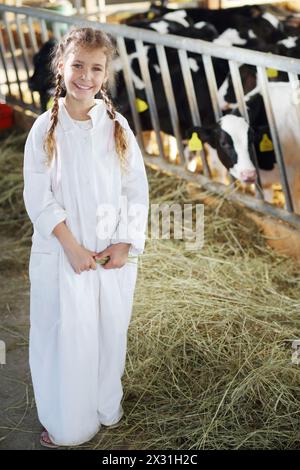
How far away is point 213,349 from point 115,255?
91cm

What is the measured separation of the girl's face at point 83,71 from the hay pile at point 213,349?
129 cm

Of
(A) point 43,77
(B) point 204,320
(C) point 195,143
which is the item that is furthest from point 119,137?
(A) point 43,77

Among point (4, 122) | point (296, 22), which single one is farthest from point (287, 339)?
point (296, 22)

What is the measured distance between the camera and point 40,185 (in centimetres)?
236

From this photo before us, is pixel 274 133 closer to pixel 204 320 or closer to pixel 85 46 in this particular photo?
pixel 204 320

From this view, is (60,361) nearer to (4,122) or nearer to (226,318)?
(226,318)

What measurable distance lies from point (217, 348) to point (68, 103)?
4.55ft

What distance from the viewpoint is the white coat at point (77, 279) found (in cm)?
Result: 237


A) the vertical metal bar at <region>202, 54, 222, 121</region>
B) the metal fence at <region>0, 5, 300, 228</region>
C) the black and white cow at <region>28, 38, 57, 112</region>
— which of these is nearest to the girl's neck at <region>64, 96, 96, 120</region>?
the metal fence at <region>0, 5, 300, 228</region>

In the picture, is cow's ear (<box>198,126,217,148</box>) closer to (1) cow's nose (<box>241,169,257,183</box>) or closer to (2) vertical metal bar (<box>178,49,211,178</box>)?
(2) vertical metal bar (<box>178,49,211,178</box>)

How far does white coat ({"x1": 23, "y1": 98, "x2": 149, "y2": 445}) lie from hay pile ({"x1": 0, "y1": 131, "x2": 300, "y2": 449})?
0.21 metres

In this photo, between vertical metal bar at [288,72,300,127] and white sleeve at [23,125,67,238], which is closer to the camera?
white sleeve at [23,125,67,238]

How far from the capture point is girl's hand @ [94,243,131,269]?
2.47 metres

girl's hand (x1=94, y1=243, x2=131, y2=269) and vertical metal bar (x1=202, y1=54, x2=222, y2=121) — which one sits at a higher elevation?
girl's hand (x1=94, y1=243, x2=131, y2=269)
